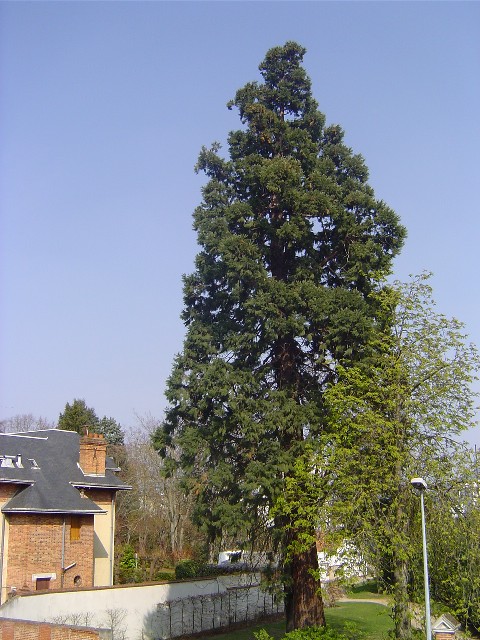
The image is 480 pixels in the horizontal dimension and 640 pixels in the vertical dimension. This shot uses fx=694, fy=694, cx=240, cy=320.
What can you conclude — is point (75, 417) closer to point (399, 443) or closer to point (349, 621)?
point (349, 621)

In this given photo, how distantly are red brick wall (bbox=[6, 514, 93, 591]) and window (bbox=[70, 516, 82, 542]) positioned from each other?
14 cm

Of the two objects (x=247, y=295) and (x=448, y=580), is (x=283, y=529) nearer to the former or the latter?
(x=448, y=580)

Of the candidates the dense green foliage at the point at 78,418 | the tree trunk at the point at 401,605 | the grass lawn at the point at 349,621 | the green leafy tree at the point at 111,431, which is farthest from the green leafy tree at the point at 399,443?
the green leafy tree at the point at 111,431

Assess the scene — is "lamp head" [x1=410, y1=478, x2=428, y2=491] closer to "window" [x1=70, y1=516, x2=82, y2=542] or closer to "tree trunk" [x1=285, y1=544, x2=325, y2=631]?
"tree trunk" [x1=285, y1=544, x2=325, y2=631]

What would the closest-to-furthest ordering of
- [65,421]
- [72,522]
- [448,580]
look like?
1. [448,580]
2. [72,522]
3. [65,421]

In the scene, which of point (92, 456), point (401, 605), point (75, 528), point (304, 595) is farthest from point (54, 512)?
point (401, 605)

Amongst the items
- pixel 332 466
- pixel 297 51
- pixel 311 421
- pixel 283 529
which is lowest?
pixel 283 529

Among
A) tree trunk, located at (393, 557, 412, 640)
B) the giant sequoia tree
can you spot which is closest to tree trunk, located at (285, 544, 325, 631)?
the giant sequoia tree

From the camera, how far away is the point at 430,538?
17.1m

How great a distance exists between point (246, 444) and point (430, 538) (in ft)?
19.5

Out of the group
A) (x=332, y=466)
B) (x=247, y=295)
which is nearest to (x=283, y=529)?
(x=332, y=466)

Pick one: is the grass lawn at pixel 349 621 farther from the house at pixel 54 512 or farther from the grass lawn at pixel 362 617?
the house at pixel 54 512

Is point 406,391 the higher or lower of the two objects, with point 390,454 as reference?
higher

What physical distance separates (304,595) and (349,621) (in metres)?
3.47
